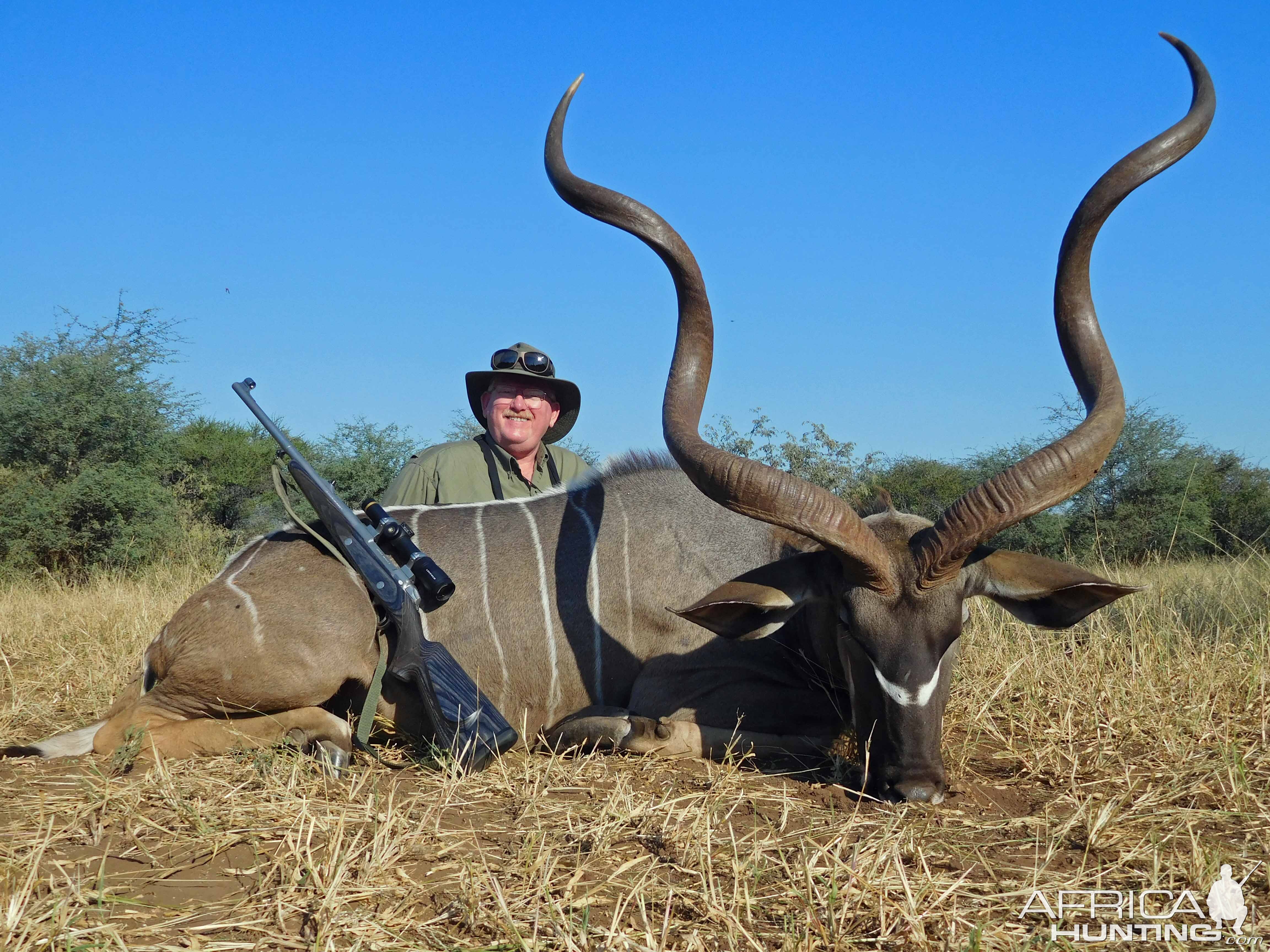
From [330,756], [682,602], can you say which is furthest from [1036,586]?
[330,756]

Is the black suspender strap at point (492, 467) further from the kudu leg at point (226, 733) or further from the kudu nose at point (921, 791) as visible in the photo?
the kudu nose at point (921, 791)

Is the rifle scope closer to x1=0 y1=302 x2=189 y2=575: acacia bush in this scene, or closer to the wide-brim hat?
the wide-brim hat

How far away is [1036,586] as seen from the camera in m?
3.08

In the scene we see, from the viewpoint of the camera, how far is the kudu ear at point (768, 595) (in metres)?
3.17

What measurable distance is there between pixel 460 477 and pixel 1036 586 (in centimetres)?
312

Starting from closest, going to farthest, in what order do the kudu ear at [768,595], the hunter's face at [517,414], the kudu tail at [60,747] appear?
the kudu ear at [768,595], the kudu tail at [60,747], the hunter's face at [517,414]

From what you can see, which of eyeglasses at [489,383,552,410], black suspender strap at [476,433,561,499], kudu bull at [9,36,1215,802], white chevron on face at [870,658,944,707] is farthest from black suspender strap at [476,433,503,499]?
white chevron on face at [870,658,944,707]

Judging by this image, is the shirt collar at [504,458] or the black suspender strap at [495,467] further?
the shirt collar at [504,458]

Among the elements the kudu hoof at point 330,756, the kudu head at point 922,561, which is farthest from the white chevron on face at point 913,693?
the kudu hoof at point 330,756

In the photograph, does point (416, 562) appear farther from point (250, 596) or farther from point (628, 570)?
point (628, 570)

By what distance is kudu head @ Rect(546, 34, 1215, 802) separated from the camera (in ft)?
9.65

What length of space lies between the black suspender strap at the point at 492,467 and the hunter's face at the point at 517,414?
0.24 ft

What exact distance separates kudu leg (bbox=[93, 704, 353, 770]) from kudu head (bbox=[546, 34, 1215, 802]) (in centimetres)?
138

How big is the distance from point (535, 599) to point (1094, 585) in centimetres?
202
